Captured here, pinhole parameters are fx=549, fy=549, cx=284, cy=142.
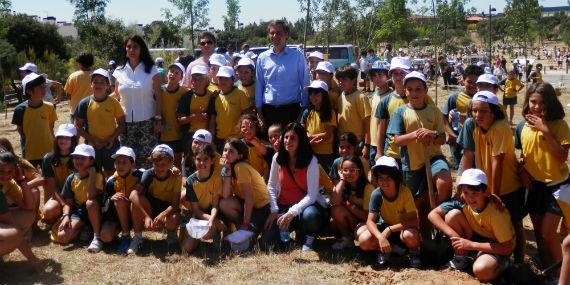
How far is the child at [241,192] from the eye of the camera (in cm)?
512

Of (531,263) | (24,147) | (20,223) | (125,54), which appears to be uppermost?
(125,54)

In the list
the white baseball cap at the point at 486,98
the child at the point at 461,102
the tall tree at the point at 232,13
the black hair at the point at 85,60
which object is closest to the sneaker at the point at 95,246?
the black hair at the point at 85,60

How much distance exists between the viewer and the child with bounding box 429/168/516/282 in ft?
13.7

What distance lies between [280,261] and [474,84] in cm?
336

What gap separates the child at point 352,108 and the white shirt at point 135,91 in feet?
6.80

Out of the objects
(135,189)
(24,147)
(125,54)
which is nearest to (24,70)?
(24,147)

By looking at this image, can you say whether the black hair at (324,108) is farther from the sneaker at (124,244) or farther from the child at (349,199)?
the sneaker at (124,244)

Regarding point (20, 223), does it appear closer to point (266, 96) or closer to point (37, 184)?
point (37, 184)

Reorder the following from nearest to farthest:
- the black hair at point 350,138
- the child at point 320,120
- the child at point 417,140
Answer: the child at point 417,140 → the black hair at point 350,138 → the child at point 320,120

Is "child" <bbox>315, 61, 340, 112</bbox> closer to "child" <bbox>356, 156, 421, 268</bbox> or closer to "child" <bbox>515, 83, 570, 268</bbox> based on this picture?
"child" <bbox>356, 156, 421, 268</bbox>

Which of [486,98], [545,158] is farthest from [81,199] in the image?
[545,158]

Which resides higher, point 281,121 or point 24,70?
point 24,70

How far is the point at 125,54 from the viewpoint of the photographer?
610 centimetres

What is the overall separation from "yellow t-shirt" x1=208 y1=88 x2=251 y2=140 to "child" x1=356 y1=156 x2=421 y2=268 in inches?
78.0
